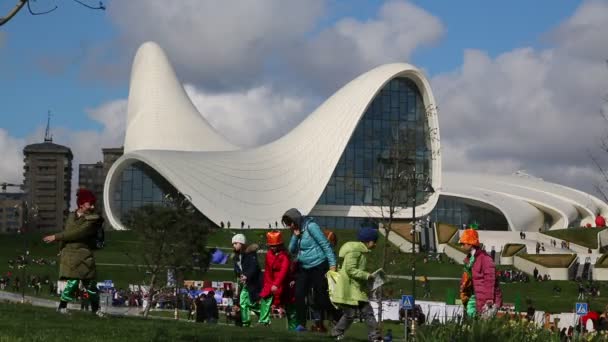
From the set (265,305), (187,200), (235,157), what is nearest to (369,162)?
(235,157)

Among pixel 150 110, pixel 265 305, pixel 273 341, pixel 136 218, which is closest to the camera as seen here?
pixel 273 341

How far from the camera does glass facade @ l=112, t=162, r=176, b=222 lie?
6569 centimetres

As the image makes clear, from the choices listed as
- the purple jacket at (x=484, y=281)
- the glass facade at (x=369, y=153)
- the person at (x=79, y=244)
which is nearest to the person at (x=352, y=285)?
the purple jacket at (x=484, y=281)

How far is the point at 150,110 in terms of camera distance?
252 ft

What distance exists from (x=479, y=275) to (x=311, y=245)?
6.23 feet

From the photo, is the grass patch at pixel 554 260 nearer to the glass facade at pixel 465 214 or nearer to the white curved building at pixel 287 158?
the white curved building at pixel 287 158

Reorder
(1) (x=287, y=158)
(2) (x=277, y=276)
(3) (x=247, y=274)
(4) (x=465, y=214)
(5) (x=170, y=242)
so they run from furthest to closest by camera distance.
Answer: (4) (x=465, y=214) < (1) (x=287, y=158) < (5) (x=170, y=242) < (3) (x=247, y=274) < (2) (x=277, y=276)

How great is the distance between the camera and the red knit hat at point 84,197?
397 inches

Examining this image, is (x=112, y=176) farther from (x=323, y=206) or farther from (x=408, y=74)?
(x=408, y=74)

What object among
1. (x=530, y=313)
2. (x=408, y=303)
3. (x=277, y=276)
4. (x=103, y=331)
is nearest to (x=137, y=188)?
(x=408, y=303)

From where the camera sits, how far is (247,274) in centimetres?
1172

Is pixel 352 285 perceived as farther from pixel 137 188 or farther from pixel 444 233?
pixel 137 188

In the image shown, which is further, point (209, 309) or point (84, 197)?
point (209, 309)

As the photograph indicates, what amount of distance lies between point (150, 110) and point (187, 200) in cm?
1653
